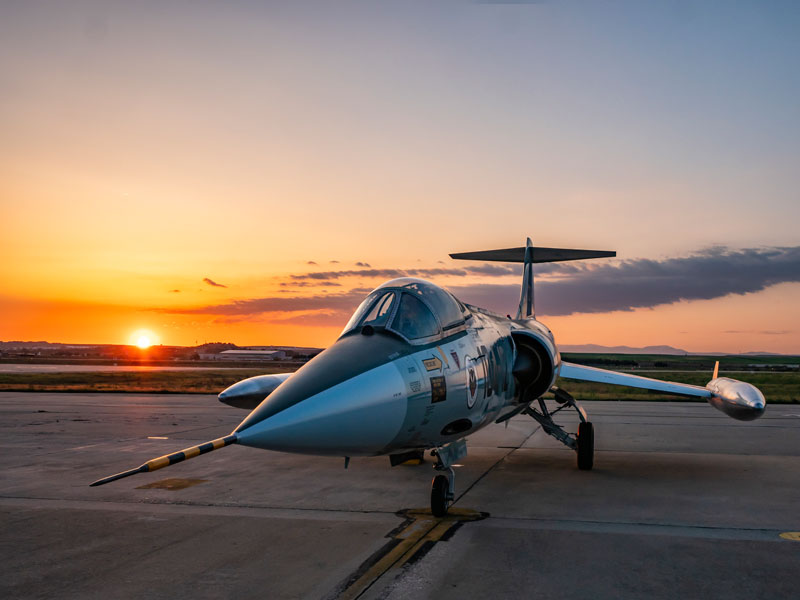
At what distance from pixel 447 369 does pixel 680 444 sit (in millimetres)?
10716

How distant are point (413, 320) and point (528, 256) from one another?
10.3 metres

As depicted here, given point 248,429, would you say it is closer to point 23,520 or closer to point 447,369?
point 447,369

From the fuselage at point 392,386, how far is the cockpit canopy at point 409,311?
0.04 feet

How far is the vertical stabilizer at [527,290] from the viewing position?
16.2 metres

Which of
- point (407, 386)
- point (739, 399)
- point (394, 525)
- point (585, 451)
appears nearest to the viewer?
point (407, 386)

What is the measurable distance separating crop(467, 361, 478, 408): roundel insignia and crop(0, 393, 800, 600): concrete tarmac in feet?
4.64

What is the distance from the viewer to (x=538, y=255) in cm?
1709

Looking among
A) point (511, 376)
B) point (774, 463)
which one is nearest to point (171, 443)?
point (511, 376)

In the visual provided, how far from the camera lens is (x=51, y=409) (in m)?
22.5

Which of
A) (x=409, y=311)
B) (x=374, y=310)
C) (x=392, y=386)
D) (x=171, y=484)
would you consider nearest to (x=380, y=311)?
(x=374, y=310)

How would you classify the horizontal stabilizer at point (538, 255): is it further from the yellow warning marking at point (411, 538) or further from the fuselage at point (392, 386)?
the yellow warning marking at point (411, 538)

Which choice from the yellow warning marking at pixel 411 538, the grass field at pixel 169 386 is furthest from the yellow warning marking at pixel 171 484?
the grass field at pixel 169 386

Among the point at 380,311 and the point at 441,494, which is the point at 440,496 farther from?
the point at 380,311

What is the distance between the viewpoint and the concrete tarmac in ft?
18.2
